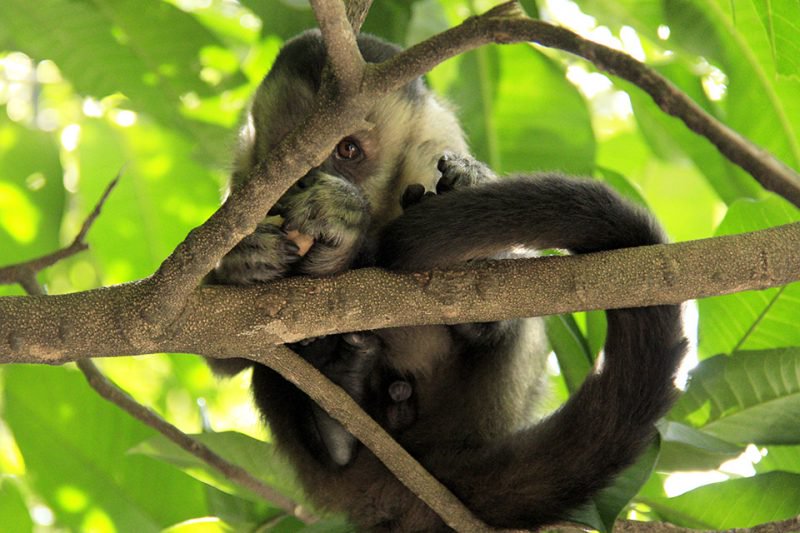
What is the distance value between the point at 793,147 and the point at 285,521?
184 cm

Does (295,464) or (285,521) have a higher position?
(295,464)

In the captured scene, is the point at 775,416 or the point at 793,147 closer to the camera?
the point at 775,416

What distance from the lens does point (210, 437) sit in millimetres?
2752

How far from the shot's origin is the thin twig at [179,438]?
2.57m

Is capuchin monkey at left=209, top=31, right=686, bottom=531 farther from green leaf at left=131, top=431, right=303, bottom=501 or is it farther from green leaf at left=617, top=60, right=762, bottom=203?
green leaf at left=617, top=60, right=762, bottom=203

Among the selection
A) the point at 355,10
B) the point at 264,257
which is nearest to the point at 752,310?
the point at 264,257

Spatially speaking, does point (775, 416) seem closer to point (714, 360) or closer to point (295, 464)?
point (714, 360)

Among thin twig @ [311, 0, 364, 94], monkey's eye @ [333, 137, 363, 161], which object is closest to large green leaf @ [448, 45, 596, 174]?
monkey's eye @ [333, 137, 363, 161]

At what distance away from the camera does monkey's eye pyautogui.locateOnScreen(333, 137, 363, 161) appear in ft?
9.01

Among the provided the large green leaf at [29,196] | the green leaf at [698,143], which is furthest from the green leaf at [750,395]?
the large green leaf at [29,196]

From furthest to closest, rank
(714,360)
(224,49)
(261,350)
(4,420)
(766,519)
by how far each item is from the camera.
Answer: (224,49) < (4,420) < (714,360) < (766,519) < (261,350)

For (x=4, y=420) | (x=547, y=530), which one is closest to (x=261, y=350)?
(x=547, y=530)

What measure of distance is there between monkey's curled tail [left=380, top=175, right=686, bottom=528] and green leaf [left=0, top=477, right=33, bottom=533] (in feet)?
3.83

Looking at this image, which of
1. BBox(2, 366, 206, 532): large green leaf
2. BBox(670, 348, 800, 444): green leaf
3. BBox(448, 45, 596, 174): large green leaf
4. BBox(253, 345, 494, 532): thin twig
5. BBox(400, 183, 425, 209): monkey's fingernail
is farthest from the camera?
BBox(448, 45, 596, 174): large green leaf
